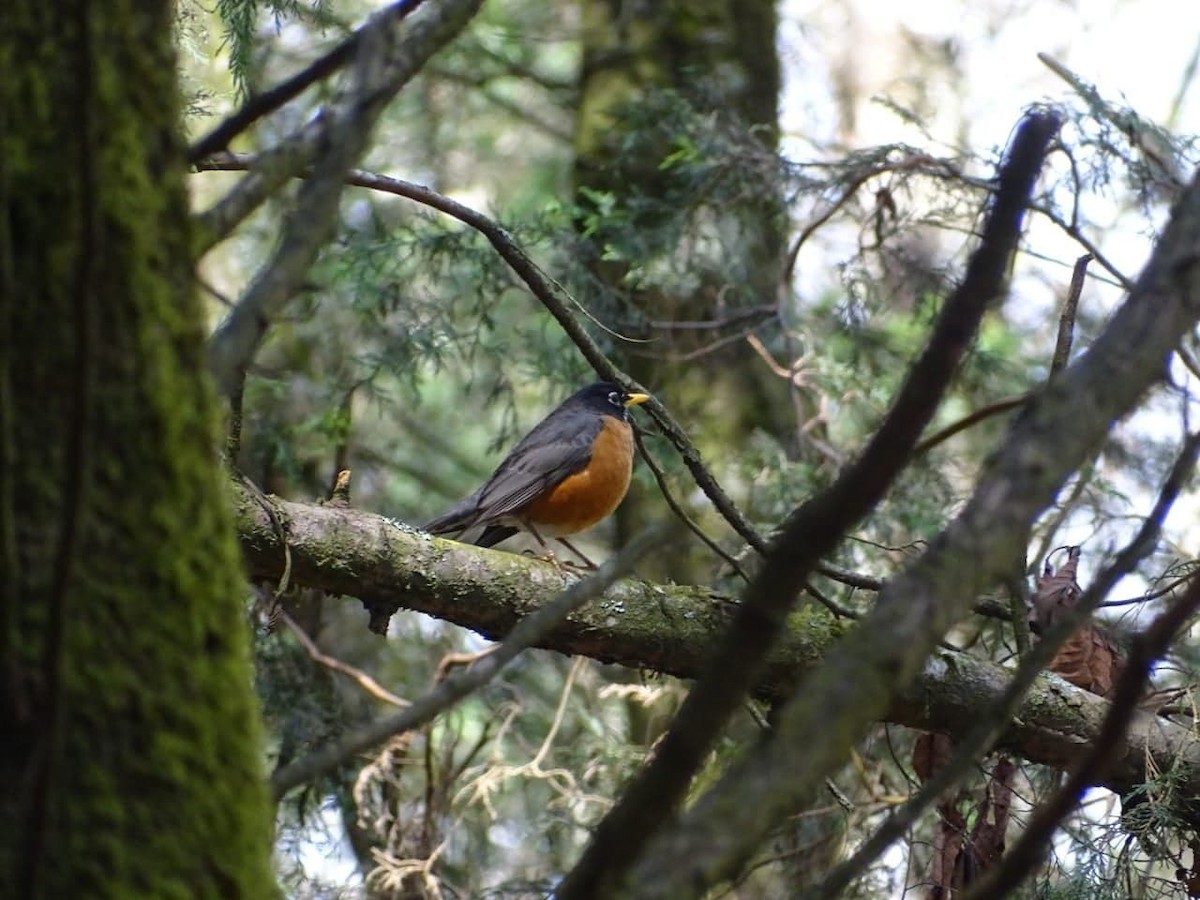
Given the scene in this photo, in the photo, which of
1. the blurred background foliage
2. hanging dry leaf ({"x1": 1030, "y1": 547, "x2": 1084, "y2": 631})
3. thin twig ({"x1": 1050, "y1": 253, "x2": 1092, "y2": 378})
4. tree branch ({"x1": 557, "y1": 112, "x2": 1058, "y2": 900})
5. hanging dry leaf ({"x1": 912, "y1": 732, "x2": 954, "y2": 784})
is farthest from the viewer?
the blurred background foliage

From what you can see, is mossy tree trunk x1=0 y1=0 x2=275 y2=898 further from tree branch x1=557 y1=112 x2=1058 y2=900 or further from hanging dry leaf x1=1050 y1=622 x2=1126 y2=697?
hanging dry leaf x1=1050 y1=622 x2=1126 y2=697

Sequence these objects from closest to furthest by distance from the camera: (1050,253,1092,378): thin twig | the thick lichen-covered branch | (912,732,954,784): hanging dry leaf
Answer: (1050,253,1092,378): thin twig, the thick lichen-covered branch, (912,732,954,784): hanging dry leaf

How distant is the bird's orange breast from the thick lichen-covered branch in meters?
1.83

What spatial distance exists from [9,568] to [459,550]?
2219mm

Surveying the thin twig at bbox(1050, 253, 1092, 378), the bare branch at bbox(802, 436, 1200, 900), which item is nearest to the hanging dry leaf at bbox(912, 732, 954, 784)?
the thin twig at bbox(1050, 253, 1092, 378)

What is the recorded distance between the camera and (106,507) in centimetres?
104

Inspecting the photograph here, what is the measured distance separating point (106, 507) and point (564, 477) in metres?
4.24

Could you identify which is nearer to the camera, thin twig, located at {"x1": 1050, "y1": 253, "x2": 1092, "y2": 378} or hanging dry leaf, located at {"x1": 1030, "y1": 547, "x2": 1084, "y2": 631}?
thin twig, located at {"x1": 1050, "y1": 253, "x2": 1092, "y2": 378}

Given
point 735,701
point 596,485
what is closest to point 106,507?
point 735,701

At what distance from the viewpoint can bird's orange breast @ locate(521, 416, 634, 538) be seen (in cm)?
530

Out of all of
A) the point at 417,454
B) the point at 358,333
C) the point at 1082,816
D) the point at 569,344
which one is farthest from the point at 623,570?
the point at 417,454

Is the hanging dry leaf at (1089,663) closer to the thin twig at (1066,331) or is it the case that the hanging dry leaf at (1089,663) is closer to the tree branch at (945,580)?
the thin twig at (1066,331)

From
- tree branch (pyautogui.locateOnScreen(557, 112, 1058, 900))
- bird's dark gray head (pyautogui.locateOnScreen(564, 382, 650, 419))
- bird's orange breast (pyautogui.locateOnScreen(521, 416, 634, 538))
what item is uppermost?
bird's dark gray head (pyautogui.locateOnScreen(564, 382, 650, 419))

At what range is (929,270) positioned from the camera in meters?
5.55
